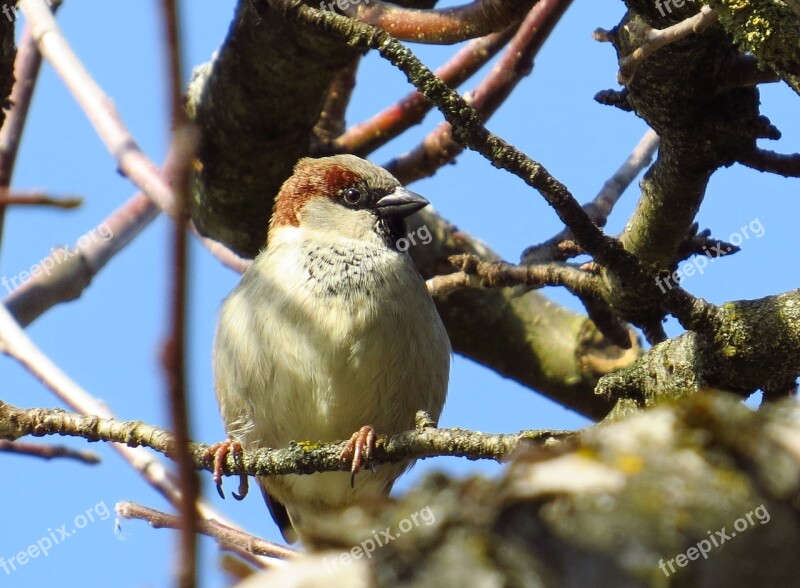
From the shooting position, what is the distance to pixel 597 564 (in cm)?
87

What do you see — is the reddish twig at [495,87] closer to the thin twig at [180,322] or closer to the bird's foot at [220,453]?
the bird's foot at [220,453]

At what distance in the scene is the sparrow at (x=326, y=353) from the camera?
3.77m

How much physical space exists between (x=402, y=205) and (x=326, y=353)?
1023 mm

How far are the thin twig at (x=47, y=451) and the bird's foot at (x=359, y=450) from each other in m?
0.95

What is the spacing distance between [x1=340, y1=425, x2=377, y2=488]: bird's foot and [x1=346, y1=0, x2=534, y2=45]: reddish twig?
4.16 feet

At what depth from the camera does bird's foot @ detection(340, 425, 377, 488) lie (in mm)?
2855

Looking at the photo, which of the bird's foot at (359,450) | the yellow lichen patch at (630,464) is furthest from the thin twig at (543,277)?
the yellow lichen patch at (630,464)

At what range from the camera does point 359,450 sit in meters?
2.96

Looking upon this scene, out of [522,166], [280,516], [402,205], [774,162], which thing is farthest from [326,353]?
[774,162]

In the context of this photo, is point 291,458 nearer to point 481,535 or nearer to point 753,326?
point 753,326

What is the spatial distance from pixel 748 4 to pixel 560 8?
2.07 metres

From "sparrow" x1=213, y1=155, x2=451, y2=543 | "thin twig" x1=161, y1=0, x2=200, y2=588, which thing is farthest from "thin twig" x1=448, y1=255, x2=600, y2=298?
"thin twig" x1=161, y1=0, x2=200, y2=588

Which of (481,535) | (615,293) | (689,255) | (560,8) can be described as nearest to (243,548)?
(615,293)

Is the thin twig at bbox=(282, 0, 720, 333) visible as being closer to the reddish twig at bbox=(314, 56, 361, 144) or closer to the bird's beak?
the bird's beak
